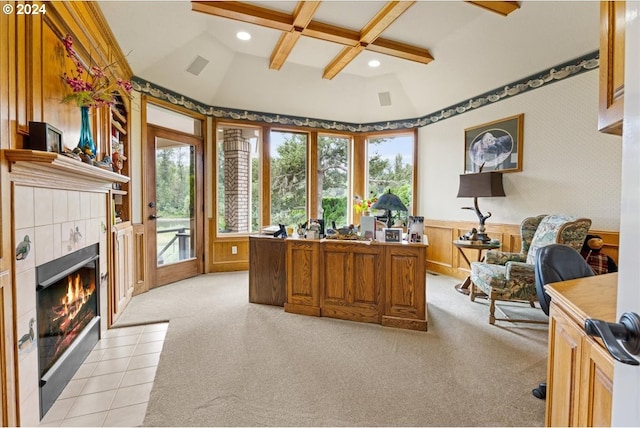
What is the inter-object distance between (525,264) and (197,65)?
455 centimetres

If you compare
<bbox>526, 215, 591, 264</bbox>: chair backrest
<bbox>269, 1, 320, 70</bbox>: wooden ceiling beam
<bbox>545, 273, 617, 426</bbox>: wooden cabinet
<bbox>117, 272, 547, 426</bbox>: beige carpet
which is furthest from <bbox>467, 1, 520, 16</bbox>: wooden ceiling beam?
<bbox>117, 272, 547, 426</bbox>: beige carpet

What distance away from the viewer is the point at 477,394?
178cm

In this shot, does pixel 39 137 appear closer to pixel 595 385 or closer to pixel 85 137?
pixel 85 137

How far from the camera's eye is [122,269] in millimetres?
3168

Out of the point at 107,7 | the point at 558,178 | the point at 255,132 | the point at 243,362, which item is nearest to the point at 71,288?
the point at 243,362

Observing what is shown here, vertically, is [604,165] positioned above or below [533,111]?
below

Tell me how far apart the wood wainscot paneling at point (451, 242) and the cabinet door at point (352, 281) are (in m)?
2.19

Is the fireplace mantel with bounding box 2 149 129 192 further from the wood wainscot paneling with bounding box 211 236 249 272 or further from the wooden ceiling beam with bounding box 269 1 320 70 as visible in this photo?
the wood wainscot paneling with bounding box 211 236 249 272

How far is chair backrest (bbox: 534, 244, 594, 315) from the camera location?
1.47 meters

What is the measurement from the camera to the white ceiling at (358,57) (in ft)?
9.58

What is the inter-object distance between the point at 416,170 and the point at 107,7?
15.2 ft

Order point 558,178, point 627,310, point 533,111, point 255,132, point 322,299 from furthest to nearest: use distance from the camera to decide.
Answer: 1. point 255,132
2. point 533,111
3. point 558,178
4. point 322,299
5. point 627,310

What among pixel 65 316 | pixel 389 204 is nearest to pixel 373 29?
pixel 389 204

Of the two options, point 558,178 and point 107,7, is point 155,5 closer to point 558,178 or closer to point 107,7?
point 107,7
